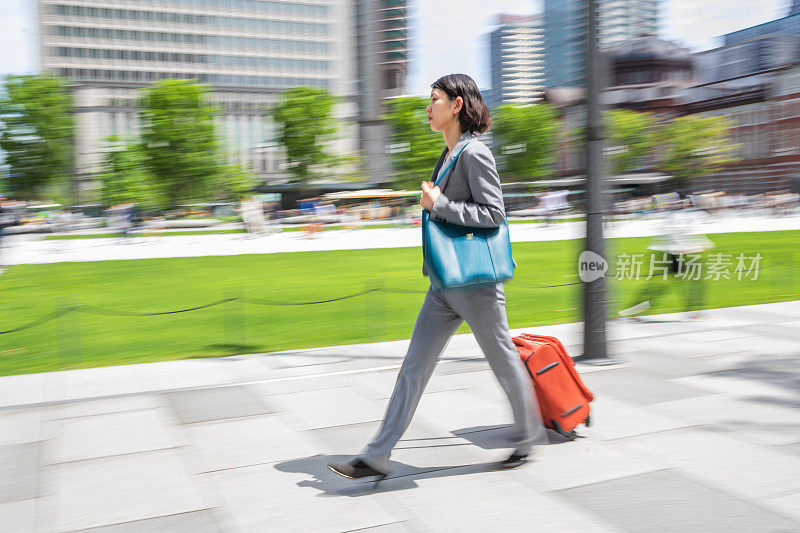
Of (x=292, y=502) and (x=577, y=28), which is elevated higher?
(x=577, y=28)

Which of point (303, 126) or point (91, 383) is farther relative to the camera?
point (303, 126)

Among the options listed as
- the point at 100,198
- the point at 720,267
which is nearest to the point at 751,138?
the point at 100,198

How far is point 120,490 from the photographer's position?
12.3 ft

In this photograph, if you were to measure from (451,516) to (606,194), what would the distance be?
3.89 metres

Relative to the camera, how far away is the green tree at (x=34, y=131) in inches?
2574

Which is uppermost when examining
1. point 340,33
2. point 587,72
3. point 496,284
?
point 340,33

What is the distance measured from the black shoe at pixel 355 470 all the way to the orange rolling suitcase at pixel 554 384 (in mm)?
1105

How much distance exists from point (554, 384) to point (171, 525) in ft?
7.16

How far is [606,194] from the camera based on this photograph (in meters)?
6.47

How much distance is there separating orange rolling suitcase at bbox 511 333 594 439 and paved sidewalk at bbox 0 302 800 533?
0.17m

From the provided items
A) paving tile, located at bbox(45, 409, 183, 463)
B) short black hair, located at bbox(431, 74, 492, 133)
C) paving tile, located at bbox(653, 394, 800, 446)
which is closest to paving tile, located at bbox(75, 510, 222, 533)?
paving tile, located at bbox(45, 409, 183, 463)

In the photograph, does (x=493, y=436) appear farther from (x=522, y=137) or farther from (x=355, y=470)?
(x=522, y=137)

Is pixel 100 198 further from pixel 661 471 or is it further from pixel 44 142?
pixel 661 471

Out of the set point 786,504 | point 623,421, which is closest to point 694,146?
point 623,421
